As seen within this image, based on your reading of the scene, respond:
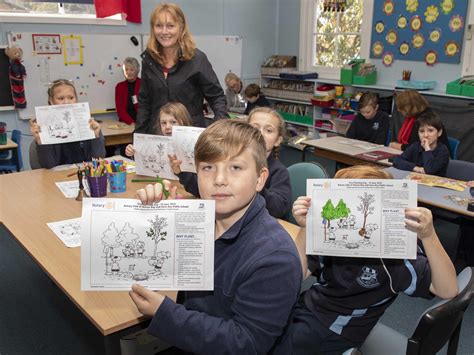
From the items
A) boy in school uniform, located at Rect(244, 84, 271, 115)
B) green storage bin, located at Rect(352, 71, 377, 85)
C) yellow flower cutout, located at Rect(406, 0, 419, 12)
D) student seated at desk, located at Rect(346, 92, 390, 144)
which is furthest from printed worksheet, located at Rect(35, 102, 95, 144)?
yellow flower cutout, located at Rect(406, 0, 419, 12)

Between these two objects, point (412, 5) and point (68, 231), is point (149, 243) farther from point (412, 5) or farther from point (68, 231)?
point (412, 5)

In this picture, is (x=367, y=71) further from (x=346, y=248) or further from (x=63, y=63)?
(x=346, y=248)

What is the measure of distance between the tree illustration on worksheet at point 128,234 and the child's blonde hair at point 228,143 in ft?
0.88

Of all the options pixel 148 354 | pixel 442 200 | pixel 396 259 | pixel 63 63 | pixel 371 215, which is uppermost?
pixel 63 63

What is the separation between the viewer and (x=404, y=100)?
4449 millimetres

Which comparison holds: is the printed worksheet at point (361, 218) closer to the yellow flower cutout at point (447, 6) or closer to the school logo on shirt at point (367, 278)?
the school logo on shirt at point (367, 278)

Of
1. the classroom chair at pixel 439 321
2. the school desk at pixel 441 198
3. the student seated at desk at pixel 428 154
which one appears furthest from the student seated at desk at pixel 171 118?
the student seated at desk at pixel 428 154

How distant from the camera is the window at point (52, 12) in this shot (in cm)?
503

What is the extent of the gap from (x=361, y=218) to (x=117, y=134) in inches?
155

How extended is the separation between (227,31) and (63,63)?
8.68 ft

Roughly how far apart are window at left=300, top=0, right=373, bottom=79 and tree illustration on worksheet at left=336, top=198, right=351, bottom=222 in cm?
539

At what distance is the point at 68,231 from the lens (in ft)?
6.34

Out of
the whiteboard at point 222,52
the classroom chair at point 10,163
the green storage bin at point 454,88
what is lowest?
the classroom chair at point 10,163

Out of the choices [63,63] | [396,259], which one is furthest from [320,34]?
[396,259]
